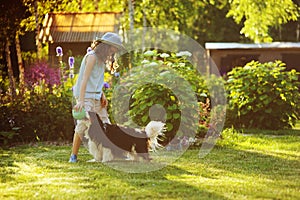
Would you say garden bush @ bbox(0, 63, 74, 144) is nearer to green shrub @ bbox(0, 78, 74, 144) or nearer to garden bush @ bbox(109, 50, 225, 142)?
green shrub @ bbox(0, 78, 74, 144)

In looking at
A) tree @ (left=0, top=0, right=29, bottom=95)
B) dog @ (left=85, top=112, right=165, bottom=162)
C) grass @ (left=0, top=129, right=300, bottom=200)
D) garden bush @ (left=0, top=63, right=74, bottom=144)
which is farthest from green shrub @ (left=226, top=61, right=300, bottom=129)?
tree @ (left=0, top=0, right=29, bottom=95)

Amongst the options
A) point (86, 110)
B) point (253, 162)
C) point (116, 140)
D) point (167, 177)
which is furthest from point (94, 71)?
point (253, 162)

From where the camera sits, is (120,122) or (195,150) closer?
(195,150)

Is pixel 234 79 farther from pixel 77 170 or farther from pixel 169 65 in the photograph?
pixel 77 170

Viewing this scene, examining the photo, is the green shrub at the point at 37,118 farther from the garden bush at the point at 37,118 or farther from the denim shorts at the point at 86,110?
the denim shorts at the point at 86,110

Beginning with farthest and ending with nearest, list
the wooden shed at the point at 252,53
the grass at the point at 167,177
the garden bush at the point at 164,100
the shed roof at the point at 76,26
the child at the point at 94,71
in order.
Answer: the shed roof at the point at 76,26 → the wooden shed at the point at 252,53 → the garden bush at the point at 164,100 → the child at the point at 94,71 → the grass at the point at 167,177

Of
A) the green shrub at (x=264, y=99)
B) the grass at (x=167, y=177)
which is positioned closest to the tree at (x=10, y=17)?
the green shrub at (x=264, y=99)

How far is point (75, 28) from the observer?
81.6ft

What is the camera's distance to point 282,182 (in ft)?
21.5

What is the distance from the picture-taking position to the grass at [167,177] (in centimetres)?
602

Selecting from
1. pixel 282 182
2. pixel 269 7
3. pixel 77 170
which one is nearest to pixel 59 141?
pixel 77 170

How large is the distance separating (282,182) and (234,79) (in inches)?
253

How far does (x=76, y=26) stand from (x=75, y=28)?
14 cm

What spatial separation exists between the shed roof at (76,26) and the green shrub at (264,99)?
12179 millimetres
